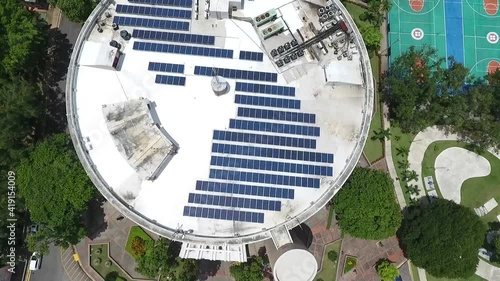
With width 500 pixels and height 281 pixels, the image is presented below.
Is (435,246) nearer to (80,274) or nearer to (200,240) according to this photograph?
(200,240)

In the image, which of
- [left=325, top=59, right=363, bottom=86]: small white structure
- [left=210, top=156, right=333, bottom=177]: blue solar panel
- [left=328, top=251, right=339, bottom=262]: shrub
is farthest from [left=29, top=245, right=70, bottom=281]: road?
[left=325, top=59, right=363, bottom=86]: small white structure

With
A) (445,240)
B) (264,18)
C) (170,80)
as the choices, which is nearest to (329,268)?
(445,240)

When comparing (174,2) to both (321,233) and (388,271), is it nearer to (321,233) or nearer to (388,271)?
(321,233)

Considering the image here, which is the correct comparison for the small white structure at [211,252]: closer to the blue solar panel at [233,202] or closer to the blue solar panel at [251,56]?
the blue solar panel at [233,202]

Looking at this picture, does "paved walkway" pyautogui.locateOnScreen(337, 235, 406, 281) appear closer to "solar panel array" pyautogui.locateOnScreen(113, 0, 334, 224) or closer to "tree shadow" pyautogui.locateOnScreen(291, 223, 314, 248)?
"tree shadow" pyautogui.locateOnScreen(291, 223, 314, 248)

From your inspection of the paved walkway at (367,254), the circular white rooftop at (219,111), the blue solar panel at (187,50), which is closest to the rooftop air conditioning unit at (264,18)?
the circular white rooftop at (219,111)

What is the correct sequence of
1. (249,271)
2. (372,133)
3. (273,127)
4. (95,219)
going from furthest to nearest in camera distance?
1. (372,133)
2. (95,219)
3. (249,271)
4. (273,127)
